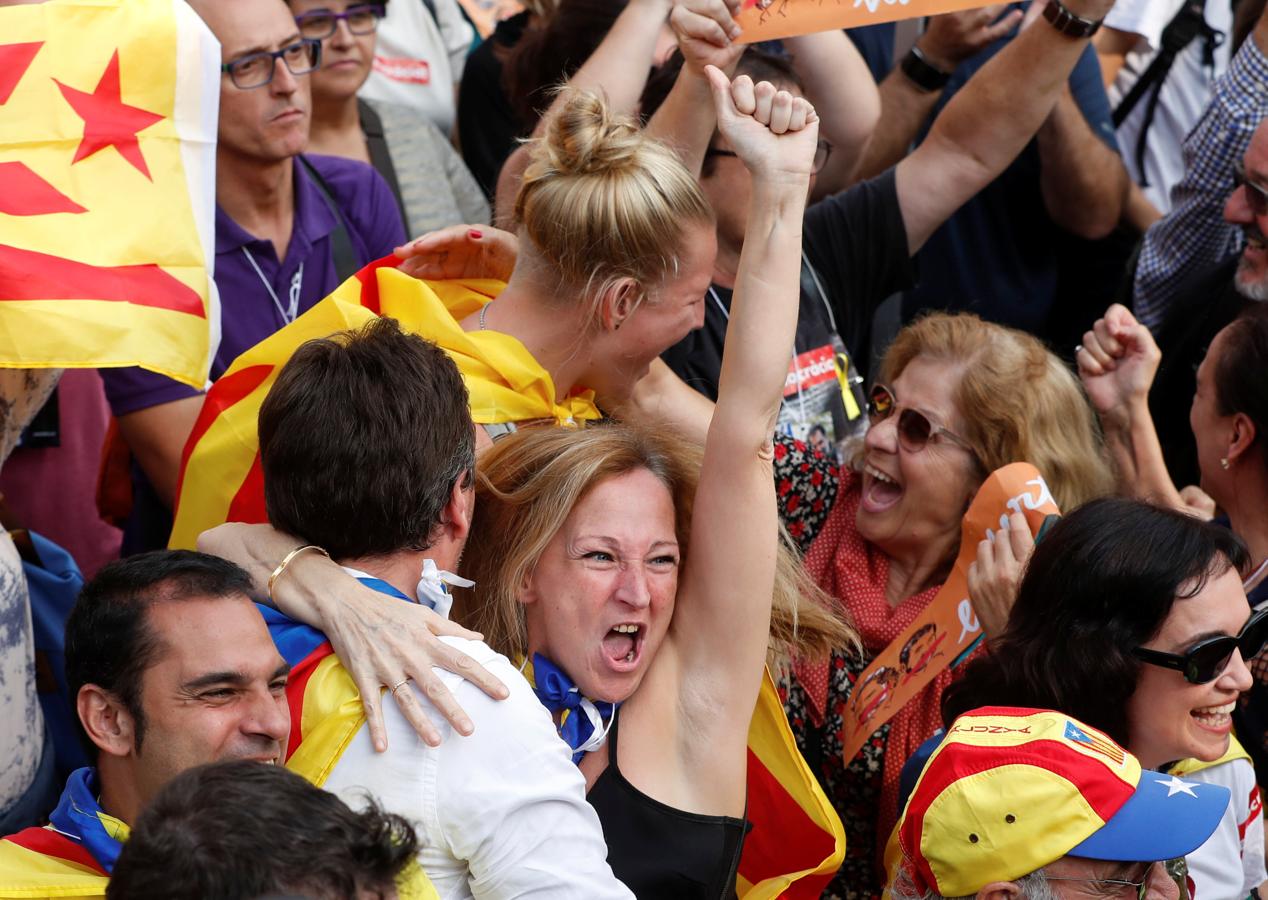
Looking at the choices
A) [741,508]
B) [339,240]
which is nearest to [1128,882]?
[741,508]

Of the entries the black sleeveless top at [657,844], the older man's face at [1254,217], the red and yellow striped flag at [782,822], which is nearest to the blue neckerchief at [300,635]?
the black sleeveless top at [657,844]

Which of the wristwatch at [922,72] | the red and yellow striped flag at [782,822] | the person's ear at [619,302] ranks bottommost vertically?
the red and yellow striped flag at [782,822]

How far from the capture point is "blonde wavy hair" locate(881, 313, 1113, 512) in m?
3.22

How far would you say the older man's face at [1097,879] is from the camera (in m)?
2.09

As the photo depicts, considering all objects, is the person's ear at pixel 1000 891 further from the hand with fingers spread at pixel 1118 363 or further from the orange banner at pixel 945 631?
the hand with fingers spread at pixel 1118 363

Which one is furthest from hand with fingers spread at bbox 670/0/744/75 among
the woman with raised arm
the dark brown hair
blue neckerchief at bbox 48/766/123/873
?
blue neckerchief at bbox 48/766/123/873

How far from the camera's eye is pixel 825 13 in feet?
9.80

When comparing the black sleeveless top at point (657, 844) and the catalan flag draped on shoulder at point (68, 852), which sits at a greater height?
the catalan flag draped on shoulder at point (68, 852)

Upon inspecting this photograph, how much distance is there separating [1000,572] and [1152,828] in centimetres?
77

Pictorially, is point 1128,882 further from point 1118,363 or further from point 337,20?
point 337,20

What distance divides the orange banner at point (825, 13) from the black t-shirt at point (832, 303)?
738 millimetres

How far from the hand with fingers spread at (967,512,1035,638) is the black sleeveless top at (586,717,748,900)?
802 mm

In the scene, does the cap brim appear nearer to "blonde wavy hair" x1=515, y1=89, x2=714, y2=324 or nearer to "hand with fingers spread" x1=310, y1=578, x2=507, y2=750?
"hand with fingers spread" x1=310, y1=578, x2=507, y2=750

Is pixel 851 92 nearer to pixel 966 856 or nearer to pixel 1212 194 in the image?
pixel 1212 194
